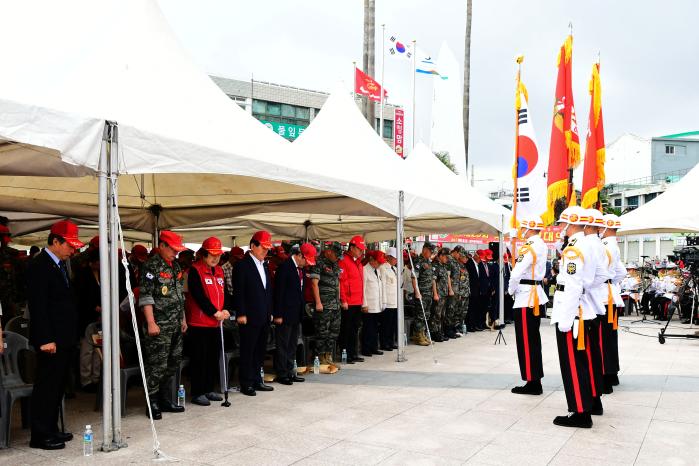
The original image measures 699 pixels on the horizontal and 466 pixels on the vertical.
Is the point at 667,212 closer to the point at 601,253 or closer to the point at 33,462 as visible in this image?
the point at 601,253

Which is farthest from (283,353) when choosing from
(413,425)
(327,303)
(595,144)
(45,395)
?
(595,144)

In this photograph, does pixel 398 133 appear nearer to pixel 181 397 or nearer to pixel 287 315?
pixel 287 315

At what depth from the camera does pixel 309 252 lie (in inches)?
313

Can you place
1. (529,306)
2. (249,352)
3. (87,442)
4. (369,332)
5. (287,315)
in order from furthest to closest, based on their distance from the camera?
(369,332) < (287,315) < (249,352) < (529,306) < (87,442)

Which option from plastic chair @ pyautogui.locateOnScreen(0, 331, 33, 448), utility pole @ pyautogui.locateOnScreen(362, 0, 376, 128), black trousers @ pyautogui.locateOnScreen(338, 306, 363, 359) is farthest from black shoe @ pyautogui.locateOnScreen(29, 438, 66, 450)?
utility pole @ pyautogui.locateOnScreen(362, 0, 376, 128)

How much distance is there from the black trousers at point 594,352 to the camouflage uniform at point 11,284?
20.2ft

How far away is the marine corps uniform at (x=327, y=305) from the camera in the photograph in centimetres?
855

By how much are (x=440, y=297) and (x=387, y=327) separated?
5.21ft

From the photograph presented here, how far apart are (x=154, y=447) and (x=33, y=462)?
83 centimetres

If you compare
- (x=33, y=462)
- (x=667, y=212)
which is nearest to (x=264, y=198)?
(x=33, y=462)

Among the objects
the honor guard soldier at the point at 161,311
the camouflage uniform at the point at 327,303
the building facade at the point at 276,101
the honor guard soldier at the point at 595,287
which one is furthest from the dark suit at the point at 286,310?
the building facade at the point at 276,101

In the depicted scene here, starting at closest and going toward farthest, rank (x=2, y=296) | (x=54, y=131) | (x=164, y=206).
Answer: (x=54, y=131), (x=2, y=296), (x=164, y=206)

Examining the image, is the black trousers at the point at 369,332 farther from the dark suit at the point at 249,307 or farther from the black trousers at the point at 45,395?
the black trousers at the point at 45,395

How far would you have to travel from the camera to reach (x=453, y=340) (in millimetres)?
12102
